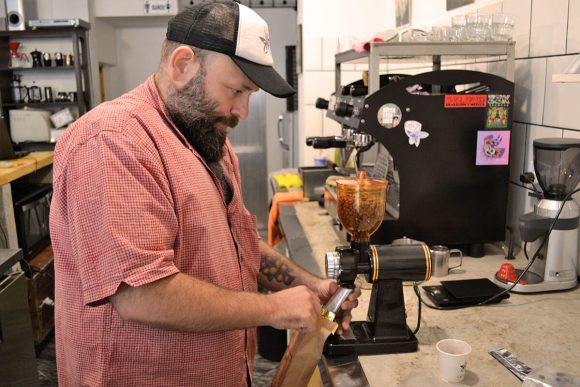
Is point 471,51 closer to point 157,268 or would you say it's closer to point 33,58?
point 157,268

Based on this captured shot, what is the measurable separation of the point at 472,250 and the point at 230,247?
98cm

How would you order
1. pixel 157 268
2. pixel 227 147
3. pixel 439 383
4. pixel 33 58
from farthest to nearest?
pixel 33 58 < pixel 227 147 < pixel 439 383 < pixel 157 268

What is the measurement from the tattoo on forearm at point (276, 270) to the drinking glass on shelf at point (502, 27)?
109 centimetres

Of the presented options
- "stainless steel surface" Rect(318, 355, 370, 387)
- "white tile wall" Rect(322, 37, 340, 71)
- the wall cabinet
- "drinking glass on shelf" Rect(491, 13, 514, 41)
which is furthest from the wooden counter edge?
"drinking glass on shelf" Rect(491, 13, 514, 41)

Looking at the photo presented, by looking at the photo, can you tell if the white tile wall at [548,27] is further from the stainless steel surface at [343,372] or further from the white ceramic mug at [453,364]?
the stainless steel surface at [343,372]

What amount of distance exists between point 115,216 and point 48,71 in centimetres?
510

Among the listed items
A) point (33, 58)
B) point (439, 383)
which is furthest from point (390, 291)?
point (33, 58)

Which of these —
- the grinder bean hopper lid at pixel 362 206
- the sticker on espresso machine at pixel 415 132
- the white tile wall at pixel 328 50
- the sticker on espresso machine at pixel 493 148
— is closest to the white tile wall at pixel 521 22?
the sticker on espresso machine at pixel 493 148

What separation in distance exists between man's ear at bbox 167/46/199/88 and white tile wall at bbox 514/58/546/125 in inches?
47.4

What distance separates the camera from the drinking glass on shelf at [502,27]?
1783 mm

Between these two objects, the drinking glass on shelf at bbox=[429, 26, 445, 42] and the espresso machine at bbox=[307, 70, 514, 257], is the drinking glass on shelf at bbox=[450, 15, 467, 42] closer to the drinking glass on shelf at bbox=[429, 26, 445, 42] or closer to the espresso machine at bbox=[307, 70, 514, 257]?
the drinking glass on shelf at bbox=[429, 26, 445, 42]

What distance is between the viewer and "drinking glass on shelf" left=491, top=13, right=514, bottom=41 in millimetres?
1783

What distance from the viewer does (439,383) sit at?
101cm

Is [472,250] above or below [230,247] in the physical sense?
below
